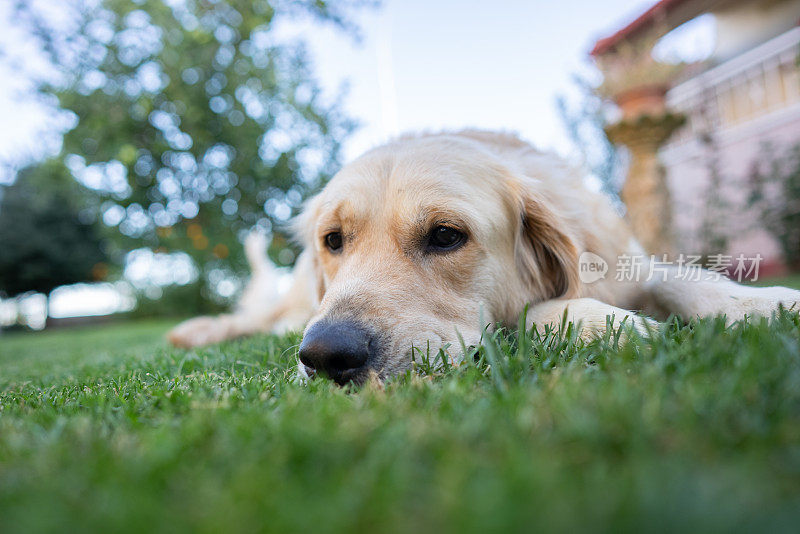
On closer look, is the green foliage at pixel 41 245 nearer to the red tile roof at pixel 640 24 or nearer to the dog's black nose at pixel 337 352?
the red tile roof at pixel 640 24

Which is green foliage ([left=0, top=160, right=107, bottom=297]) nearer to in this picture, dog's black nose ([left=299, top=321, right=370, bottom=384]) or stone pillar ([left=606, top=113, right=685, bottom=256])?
stone pillar ([left=606, top=113, right=685, bottom=256])

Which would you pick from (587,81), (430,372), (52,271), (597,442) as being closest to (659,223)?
(587,81)

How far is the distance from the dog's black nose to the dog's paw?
2.69 meters

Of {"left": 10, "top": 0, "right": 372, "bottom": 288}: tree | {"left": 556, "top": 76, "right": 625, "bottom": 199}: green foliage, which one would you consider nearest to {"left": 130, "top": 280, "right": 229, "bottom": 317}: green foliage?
{"left": 10, "top": 0, "right": 372, "bottom": 288}: tree

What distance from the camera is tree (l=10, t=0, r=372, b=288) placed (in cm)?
1255

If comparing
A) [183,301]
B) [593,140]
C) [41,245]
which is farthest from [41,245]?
[593,140]

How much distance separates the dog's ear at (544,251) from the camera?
98.9 inches

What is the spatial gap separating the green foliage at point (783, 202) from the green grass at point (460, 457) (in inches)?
324

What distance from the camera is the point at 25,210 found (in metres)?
29.5

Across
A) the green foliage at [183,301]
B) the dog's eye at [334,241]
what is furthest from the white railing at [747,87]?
the green foliage at [183,301]

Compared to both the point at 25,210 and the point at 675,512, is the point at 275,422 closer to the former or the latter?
the point at 675,512

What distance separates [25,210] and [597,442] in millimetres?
36586

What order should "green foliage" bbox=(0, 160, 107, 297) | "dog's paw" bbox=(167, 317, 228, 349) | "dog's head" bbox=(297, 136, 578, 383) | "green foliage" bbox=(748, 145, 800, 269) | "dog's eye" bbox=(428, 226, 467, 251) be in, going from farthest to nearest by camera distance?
1. "green foliage" bbox=(0, 160, 107, 297)
2. "green foliage" bbox=(748, 145, 800, 269)
3. "dog's paw" bbox=(167, 317, 228, 349)
4. "dog's eye" bbox=(428, 226, 467, 251)
5. "dog's head" bbox=(297, 136, 578, 383)

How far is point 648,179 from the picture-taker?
7375mm
